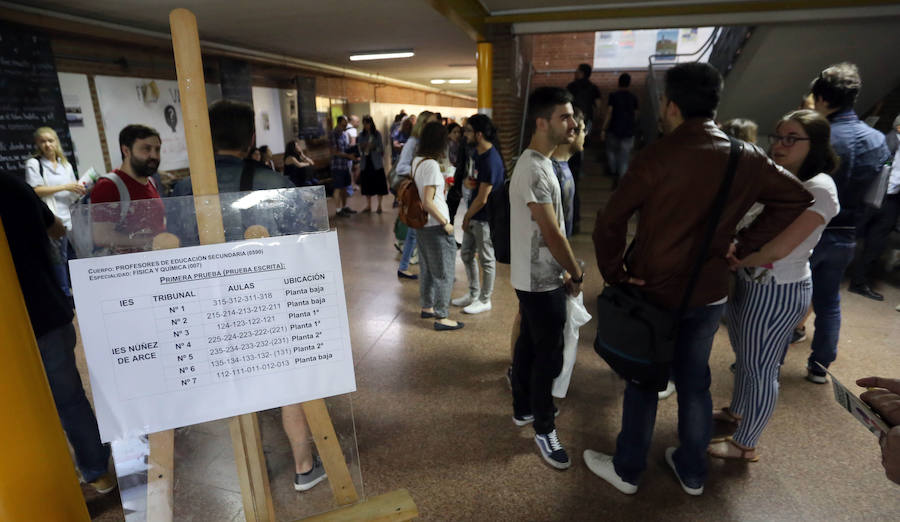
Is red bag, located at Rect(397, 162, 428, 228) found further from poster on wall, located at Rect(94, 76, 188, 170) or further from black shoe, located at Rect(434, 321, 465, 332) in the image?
poster on wall, located at Rect(94, 76, 188, 170)

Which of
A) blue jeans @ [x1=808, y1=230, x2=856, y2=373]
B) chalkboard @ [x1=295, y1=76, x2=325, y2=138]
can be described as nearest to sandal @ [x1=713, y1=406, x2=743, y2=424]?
blue jeans @ [x1=808, y1=230, x2=856, y2=373]

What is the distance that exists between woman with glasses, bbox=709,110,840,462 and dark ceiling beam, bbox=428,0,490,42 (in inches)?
141

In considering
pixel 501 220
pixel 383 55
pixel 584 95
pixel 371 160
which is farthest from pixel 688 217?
pixel 383 55

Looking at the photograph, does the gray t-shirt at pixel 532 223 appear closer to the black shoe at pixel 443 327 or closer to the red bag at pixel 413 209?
the red bag at pixel 413 209

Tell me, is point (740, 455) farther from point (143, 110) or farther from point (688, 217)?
point (143, 110)

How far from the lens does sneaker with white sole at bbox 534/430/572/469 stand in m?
2.02

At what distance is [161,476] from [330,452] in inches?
12.8

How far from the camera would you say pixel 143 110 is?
5742mm

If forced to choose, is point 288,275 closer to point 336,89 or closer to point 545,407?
point 545,407

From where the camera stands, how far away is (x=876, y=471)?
→ 1969 millimetres

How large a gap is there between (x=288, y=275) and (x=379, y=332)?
251cm

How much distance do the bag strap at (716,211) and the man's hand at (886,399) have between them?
528 mm

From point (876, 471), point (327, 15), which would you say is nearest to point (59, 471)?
point (876, 471)

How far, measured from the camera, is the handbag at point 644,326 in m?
1.45
